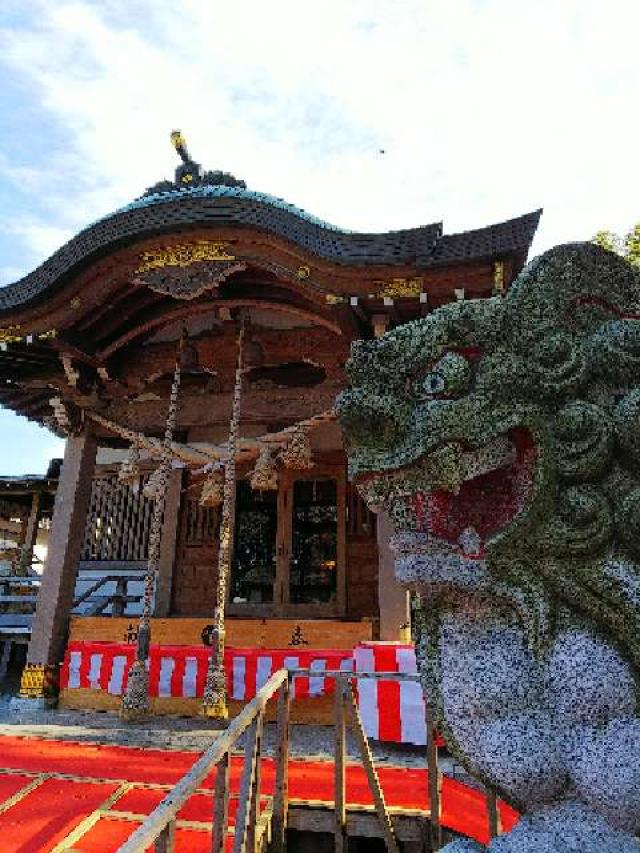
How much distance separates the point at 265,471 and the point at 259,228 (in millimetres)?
3029

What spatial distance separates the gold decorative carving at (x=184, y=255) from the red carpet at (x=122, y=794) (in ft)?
18.2

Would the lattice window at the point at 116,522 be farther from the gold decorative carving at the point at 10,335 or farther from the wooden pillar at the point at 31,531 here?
the gold decorative carving at the point at 10,335

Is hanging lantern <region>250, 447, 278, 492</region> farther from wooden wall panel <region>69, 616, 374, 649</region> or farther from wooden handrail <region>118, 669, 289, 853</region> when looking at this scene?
wooden handrail <region>118, 669, 289, 853</region>

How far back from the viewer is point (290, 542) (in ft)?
→ 31.0

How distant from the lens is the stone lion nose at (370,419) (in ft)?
6.64

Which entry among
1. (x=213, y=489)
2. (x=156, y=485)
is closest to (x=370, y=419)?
(x=156, y=485)

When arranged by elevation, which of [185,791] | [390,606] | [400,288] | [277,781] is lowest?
[277,781]

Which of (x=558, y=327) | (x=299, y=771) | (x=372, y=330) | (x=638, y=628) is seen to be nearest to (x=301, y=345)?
(x=372, y=330)

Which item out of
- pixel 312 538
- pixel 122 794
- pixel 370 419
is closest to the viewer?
pixel 370 419

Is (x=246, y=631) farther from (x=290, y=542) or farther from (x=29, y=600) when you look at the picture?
(x=29, y=600)

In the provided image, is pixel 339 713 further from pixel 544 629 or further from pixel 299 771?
pixel 544 629

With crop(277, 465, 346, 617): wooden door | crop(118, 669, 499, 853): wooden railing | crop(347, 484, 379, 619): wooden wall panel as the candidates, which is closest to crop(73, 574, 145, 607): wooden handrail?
crop(277, 465, 346, 617): wooden door

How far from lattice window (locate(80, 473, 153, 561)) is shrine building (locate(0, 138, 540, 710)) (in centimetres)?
98

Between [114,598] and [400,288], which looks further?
[114,598]
